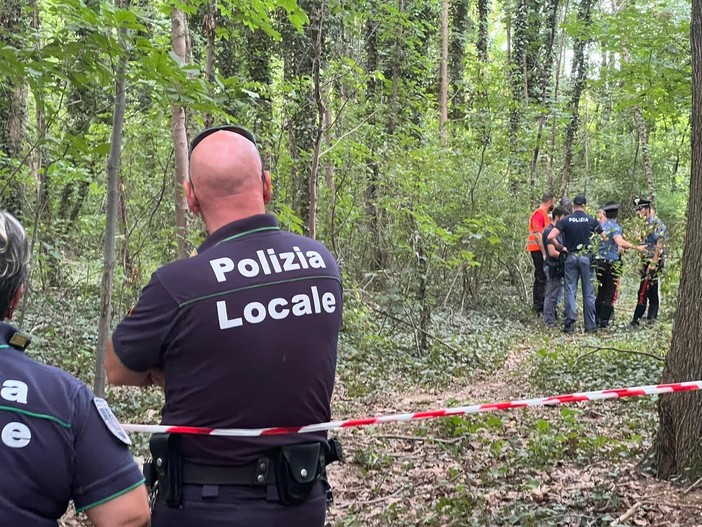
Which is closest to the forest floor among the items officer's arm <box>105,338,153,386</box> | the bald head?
officer's arm <box>105,338,153,386</box>

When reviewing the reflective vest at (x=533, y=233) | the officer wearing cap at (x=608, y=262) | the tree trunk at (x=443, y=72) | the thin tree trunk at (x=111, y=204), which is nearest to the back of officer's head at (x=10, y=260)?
the thin tree trunk at (x=111, y=204)

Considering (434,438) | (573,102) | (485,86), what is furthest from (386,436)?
(573,102)

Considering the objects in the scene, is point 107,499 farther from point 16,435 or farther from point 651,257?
point 651,257

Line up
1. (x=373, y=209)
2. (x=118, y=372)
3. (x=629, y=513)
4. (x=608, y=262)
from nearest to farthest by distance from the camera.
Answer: (x=118, y=372) → (x=629, y=513) → (x=608, y=262) → (x=373, y=209)

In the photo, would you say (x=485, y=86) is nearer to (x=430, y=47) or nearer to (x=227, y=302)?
(x=430, y=47)


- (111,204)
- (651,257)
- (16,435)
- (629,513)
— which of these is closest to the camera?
(16,435)

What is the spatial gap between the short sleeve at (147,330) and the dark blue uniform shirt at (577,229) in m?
10.9

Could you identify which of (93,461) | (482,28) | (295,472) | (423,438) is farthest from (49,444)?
(482,28)

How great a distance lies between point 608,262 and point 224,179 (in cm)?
1092

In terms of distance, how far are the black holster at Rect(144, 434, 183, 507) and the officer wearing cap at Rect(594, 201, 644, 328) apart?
9.93 m

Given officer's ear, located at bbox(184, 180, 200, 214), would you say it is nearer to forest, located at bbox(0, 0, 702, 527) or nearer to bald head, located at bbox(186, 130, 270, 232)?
bald head, located at bbox(186, 130, 270, 232)

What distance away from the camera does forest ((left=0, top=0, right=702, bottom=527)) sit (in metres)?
4.39

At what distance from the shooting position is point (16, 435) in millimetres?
1621

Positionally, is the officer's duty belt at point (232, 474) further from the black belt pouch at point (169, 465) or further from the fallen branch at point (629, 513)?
the fallen branch at point (629, 513)
